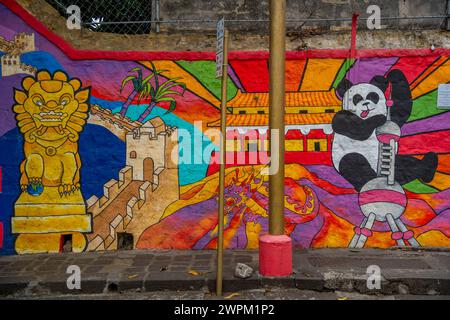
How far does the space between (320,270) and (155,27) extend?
13.7ft

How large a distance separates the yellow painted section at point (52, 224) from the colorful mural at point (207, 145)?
0.03 meters

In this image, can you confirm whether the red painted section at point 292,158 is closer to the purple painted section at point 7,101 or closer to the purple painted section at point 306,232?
the purple painted section at point 306,232

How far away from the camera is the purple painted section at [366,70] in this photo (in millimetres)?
6020

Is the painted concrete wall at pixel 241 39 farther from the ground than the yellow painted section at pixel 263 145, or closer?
farther from the ground

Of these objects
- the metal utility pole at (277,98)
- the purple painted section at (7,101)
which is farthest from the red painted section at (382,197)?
the purple painted section at (7,101)

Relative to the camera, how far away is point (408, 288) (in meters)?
4.68

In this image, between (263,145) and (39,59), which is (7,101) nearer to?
(39,59)

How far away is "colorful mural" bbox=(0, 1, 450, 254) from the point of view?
5996 millimetres

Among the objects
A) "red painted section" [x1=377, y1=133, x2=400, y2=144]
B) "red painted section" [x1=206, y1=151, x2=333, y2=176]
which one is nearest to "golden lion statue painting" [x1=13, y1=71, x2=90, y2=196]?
"red painted section" [x1=206, y1=151, x2=333, y2=176]

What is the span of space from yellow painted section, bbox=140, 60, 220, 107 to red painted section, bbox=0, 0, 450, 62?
85mm

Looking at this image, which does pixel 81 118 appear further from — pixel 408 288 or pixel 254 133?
pixel 408 288

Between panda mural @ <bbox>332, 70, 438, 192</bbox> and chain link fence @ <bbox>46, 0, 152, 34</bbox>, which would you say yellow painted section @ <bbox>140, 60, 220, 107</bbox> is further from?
panda mural @ <bbox>332, 70, 438, 192</bbox>

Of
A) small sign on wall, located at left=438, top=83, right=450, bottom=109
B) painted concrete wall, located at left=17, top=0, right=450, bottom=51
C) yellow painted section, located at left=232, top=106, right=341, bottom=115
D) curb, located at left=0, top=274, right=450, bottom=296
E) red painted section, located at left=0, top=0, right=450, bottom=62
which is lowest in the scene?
A: curb, located at left=0, top=274, right=450, bottom=296
